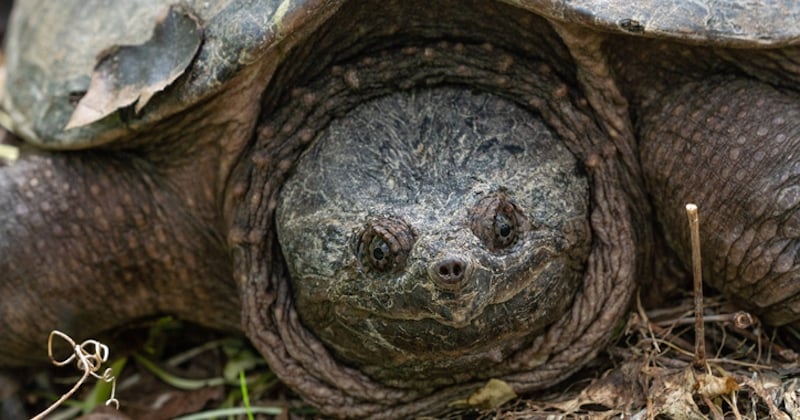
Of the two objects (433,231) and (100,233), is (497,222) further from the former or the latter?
(100,233)

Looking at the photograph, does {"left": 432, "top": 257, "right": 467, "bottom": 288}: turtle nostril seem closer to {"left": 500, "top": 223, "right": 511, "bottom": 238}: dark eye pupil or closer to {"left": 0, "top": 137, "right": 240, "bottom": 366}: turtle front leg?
{"left": 500, "top": 223, "right": 511, "bottom": 238}: dark eye pupil

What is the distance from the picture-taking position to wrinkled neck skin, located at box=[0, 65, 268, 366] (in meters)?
3.68

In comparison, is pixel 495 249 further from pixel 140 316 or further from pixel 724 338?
pixel 140 316

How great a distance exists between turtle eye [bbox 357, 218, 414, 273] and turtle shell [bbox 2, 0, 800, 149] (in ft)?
1.98

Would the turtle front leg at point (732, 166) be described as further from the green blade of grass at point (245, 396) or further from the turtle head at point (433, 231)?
the green blade of grass at point (245, 396)

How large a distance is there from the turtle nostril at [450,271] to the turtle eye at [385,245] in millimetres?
143

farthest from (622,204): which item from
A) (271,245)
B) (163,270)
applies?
(163,270)

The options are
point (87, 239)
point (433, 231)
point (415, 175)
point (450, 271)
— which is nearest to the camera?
point (450, 271)

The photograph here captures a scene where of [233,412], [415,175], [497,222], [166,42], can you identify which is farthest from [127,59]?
[497,222]

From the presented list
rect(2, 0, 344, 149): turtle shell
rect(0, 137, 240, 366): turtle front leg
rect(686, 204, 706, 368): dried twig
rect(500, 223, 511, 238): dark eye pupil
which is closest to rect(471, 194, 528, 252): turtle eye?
rect(500, 223, 511, 238): dark eye pupil

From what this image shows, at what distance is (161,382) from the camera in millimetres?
3951

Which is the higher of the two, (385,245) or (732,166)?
(732,166)

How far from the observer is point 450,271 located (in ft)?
9.07

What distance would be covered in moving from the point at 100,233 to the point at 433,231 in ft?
4.46
